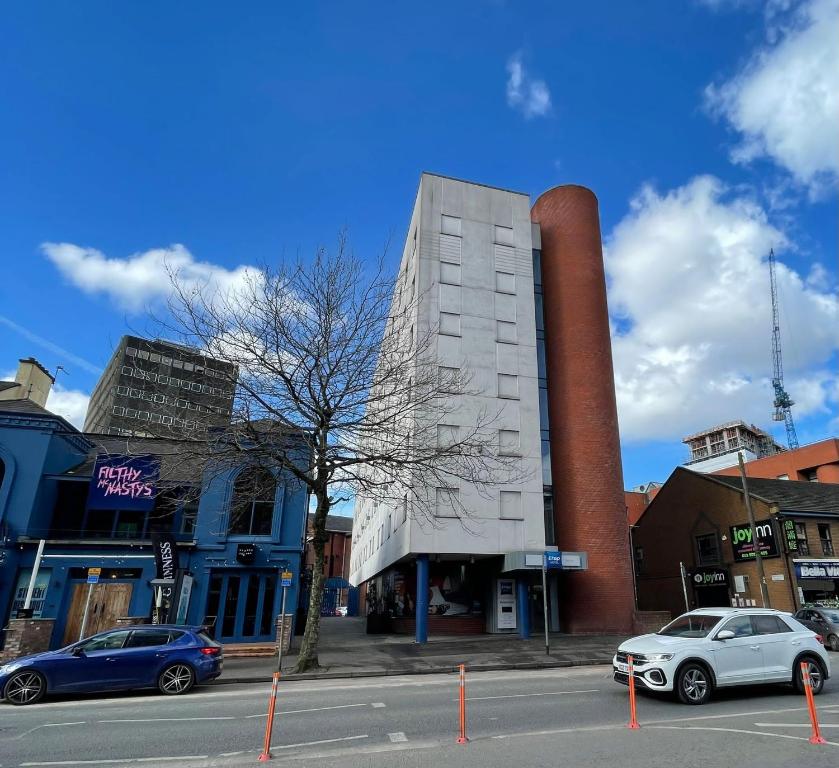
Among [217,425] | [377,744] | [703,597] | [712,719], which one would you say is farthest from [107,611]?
[703,597]

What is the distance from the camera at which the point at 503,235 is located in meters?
31.5

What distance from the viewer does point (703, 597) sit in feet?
113

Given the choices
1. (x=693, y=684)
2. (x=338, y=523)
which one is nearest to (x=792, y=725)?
(x=693, y=684)

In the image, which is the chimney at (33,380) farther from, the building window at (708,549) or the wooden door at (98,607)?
the building window at (708,549)

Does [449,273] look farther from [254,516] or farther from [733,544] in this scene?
[733,544]

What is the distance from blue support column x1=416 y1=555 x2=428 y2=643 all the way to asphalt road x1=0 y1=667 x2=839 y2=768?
11.5 meters

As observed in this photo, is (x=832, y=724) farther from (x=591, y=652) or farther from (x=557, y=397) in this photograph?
(x=557, y=397)

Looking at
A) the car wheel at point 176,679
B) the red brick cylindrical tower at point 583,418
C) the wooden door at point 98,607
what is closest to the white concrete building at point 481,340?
the red brick cylindrical tower at point 583,418

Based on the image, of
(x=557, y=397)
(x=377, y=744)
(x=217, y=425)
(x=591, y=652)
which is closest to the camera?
(x=377, y=744)

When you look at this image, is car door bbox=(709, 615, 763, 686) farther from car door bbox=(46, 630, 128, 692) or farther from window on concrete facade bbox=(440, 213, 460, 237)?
window on concrete facade bbox=(440, 213, 460, 237)

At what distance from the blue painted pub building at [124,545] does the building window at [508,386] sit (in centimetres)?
1078

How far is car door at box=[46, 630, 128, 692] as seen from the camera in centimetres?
1123

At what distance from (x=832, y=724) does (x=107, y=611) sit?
2126cm

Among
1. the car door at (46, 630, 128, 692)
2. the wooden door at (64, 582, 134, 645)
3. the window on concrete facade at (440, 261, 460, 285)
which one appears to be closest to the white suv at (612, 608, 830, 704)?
the car door at (46, 630, 128, 692)
